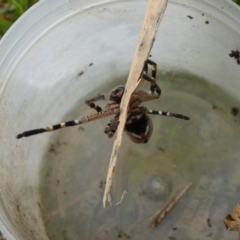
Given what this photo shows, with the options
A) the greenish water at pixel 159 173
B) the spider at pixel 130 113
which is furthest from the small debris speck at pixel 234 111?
the spider at pixel 130 113

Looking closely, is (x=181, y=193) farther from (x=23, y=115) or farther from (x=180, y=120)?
(x=23, y=115)

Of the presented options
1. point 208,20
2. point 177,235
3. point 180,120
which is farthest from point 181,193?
point 208,20

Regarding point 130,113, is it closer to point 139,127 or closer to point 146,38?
point 139,127

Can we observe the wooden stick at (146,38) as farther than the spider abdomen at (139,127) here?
No

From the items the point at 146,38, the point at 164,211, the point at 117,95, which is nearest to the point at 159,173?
the point at 164,211

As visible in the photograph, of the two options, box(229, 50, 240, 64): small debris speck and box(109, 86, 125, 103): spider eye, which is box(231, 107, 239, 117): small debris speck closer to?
box(229, 50, 240, 64): small debris speck

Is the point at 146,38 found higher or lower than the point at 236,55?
higher

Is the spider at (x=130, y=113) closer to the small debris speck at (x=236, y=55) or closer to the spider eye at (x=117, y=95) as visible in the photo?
the spider eye at (x=117, y=95)

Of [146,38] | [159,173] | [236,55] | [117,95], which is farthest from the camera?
[159,173]
